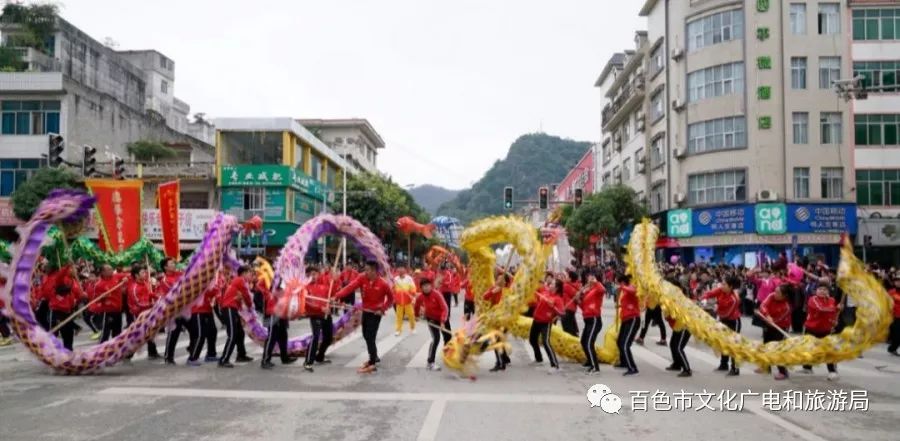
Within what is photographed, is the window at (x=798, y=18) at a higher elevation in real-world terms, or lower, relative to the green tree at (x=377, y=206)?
higher

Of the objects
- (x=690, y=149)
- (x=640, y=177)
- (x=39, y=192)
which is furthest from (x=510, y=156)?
(x=39, y=192)

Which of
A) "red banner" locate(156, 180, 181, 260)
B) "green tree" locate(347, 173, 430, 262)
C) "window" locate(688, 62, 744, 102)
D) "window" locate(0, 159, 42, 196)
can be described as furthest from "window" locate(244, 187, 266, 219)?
"window" locate(688, 62, 744, 102)

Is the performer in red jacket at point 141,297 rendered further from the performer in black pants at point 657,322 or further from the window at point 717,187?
the window at point 717,187

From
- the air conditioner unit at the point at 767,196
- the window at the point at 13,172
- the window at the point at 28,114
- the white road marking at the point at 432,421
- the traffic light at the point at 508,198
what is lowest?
the white road marking at the point at 432,421

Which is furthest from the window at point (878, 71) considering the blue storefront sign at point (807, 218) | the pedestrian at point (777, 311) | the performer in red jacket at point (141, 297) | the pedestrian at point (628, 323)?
the performer in red jacket at point (141, 297)

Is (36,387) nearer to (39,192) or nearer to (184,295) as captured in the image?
(184,295)

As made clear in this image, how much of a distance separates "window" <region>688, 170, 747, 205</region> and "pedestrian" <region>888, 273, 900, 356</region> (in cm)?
1938

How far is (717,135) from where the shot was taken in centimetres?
3281

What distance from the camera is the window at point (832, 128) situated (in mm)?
31281

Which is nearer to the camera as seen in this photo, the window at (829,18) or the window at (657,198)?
the window at (829,18)

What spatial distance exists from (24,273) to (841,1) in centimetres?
3284

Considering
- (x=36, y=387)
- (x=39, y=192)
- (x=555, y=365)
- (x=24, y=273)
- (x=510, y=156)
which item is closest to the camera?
(x=36, y=387)

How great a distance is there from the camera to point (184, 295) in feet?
33.4

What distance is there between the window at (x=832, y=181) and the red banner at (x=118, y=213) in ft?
89.7
